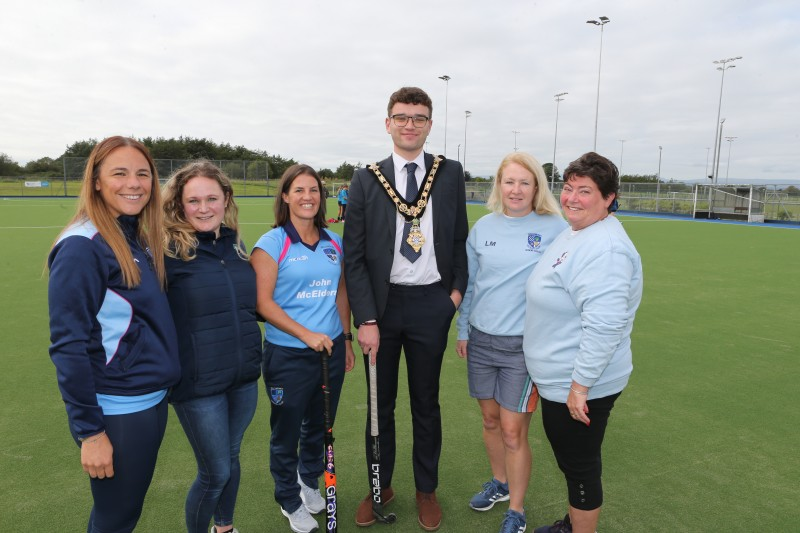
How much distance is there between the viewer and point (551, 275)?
234 centimetres

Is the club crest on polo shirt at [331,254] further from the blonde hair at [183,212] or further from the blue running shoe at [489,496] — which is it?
the blue running shoe at [489,496]

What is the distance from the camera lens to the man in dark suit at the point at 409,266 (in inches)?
108

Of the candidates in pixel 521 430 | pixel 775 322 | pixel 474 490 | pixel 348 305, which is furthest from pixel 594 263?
pixel 775 322

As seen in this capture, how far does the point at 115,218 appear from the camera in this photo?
194 centimetres

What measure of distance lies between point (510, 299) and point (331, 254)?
972 millimetres

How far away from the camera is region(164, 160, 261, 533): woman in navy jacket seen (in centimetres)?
220

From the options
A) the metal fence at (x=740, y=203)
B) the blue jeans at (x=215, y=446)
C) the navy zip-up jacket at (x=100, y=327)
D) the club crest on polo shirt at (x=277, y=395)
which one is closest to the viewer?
the navy zip-up jacket at (x=100, y=327)

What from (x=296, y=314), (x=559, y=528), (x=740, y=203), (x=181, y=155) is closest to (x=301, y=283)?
(x=296, y=314)

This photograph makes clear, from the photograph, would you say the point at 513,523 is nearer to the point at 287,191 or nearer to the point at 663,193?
the point at 287,191

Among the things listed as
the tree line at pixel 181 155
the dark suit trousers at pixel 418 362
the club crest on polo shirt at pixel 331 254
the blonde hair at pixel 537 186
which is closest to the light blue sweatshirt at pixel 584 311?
the blonde hair at pixel 537 186

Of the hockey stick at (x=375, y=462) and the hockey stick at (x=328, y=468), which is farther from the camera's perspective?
the hockey stick at (x=375, y=462)

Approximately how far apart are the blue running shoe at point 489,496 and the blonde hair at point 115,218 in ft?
6.70

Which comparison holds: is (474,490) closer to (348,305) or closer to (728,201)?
(348,305)

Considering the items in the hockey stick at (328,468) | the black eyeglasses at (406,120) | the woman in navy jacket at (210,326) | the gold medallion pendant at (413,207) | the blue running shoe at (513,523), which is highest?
the black eyeglasses at (406,120)
